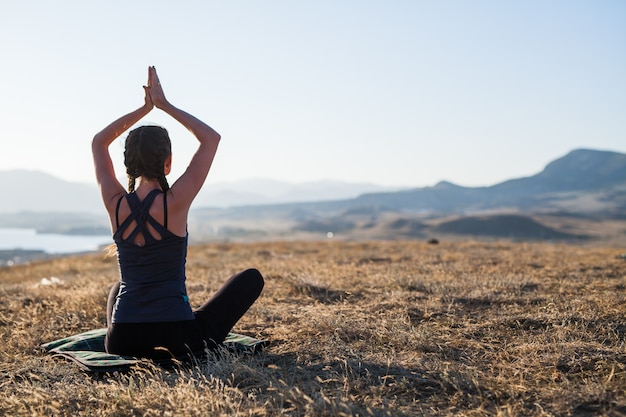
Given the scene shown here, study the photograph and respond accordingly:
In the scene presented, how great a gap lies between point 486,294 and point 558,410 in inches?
153

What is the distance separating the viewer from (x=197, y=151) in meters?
4.47

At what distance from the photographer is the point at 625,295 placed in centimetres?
717

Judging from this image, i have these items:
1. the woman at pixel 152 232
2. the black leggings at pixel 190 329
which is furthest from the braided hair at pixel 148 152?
the black leggings at pixel 190 329

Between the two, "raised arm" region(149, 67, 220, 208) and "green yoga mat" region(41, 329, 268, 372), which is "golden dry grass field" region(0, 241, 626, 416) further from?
"raised arm" region(149, 67, 220, 208)

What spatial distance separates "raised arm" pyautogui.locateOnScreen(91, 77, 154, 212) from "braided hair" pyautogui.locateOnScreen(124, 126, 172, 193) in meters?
0.22

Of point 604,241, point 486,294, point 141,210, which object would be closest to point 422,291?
point 486,294

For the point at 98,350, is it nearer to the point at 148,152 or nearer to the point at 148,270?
the point at 148,270

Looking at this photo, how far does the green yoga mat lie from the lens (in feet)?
14.6

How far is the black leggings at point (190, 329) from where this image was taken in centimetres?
446

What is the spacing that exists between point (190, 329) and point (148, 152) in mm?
1562

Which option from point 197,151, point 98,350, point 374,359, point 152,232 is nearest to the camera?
point 152,232

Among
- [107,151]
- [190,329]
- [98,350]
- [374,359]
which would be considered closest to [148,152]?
[107,151]

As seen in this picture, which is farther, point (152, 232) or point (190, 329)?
point (190, 329)

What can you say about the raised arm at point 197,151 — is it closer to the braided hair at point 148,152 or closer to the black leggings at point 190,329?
the braided hair at point 148,152
